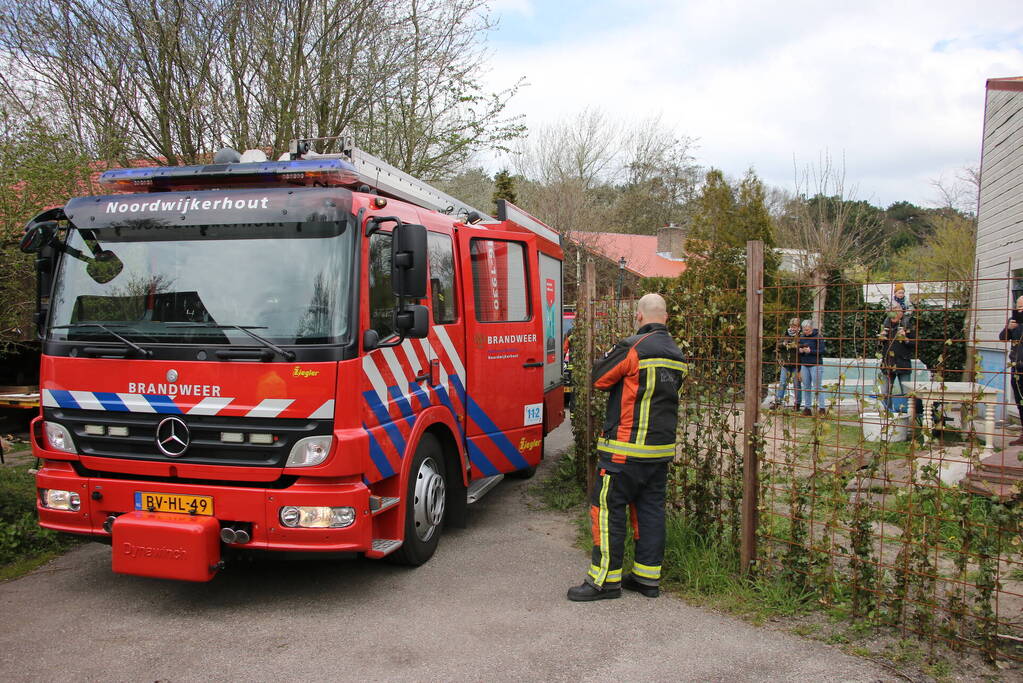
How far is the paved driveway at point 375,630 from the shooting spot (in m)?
3.51

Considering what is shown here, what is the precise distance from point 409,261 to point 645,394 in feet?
5.37

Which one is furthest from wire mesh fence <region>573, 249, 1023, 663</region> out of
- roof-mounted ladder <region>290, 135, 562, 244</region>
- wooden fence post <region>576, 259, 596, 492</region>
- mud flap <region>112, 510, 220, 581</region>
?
mud flap <region>112, 510, 220, 581</region>

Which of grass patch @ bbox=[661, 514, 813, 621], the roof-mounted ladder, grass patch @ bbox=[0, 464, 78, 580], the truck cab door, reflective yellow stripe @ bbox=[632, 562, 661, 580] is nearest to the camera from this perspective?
grass patch @ bbox=[661, 514, 813, 621]

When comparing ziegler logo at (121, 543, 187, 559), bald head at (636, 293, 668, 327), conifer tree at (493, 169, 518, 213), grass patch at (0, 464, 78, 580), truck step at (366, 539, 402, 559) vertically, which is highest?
conifer tree at (493, 169, 518, 213)

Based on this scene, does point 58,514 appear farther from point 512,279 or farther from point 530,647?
point 512,279

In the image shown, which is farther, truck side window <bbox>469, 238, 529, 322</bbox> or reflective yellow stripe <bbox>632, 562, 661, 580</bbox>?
truck side window <bbox>469, 238, 529, 322</bbox>

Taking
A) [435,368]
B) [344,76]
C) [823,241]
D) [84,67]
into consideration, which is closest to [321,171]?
[435,368]

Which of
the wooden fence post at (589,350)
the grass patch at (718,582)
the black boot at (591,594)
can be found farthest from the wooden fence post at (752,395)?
the wooden fence post at (589,350)

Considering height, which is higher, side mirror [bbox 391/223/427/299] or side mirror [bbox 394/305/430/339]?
side mirror [bbox 391/223/427/299]

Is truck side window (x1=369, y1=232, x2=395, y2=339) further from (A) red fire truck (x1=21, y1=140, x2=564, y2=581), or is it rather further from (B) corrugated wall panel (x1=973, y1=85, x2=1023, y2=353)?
(B) corrugated wall panel (x1=973, y1=85, x2=1023, y2=353)

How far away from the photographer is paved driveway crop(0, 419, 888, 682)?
3506 millimetres

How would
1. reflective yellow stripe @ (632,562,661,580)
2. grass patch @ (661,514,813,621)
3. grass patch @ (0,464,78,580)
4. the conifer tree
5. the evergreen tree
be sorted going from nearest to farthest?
1. grass patch @ (661,514,813,621)
2. reflective yellow stripe @ (632,562,661,580)
3. grass patch @ (0,464,78,580)
4. the evergreen tree
5. the conifer tree

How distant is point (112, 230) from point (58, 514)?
1.74 meters

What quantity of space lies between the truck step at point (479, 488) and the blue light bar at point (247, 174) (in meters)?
2.64
